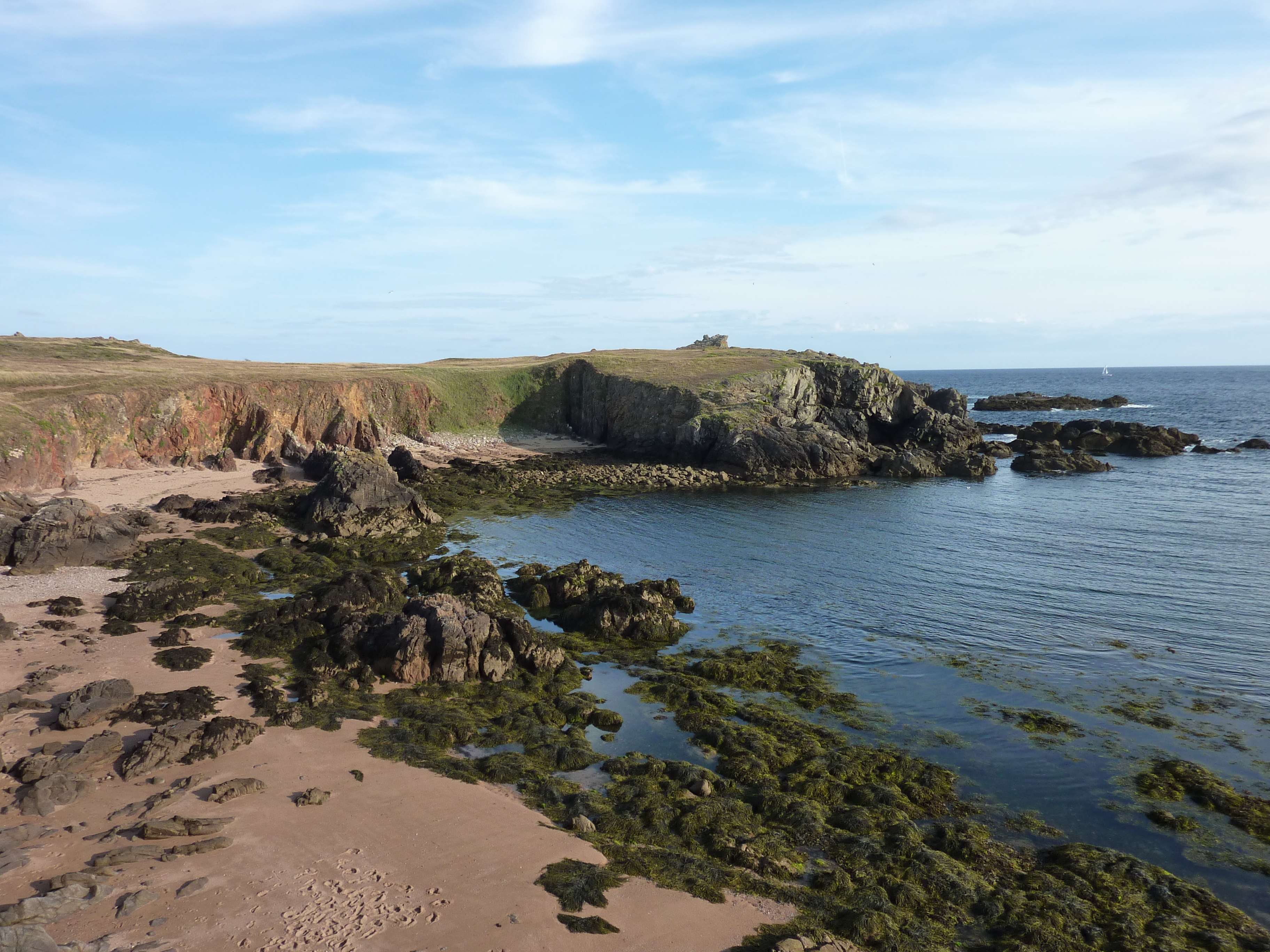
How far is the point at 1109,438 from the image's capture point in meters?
84.8

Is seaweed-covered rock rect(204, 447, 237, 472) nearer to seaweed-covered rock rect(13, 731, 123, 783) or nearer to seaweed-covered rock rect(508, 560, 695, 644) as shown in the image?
seaweed-covered rock rect(508, 560, 695, 644)

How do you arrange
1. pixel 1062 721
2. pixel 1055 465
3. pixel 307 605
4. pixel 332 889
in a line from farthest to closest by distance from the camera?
pixel 1055 465
pixel 307 605
pixel 1062 721
pixel 332 889

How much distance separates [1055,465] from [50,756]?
77861 millimetres

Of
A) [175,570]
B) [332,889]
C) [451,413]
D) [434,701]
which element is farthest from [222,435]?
[332,889]

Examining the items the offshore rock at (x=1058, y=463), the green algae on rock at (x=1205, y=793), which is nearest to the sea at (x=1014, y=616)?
the green algae on rock at (x=1205, y=793)

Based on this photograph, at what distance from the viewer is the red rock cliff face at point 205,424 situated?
153 feet

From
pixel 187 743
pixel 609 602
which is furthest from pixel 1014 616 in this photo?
pixel 187 743

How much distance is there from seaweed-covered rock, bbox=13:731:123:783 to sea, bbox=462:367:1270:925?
1283 cm

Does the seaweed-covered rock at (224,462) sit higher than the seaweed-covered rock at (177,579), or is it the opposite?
the seaweed-covered rock at (224,462)

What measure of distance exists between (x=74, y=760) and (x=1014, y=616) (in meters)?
33.6

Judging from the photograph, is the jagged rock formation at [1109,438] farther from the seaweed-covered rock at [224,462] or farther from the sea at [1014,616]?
the seaweed-covered rock at [224,462]

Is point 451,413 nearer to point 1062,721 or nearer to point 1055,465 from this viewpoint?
point 1055,465

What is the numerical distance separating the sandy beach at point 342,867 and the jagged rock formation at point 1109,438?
7941cm

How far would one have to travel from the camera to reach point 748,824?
17.2 metres
